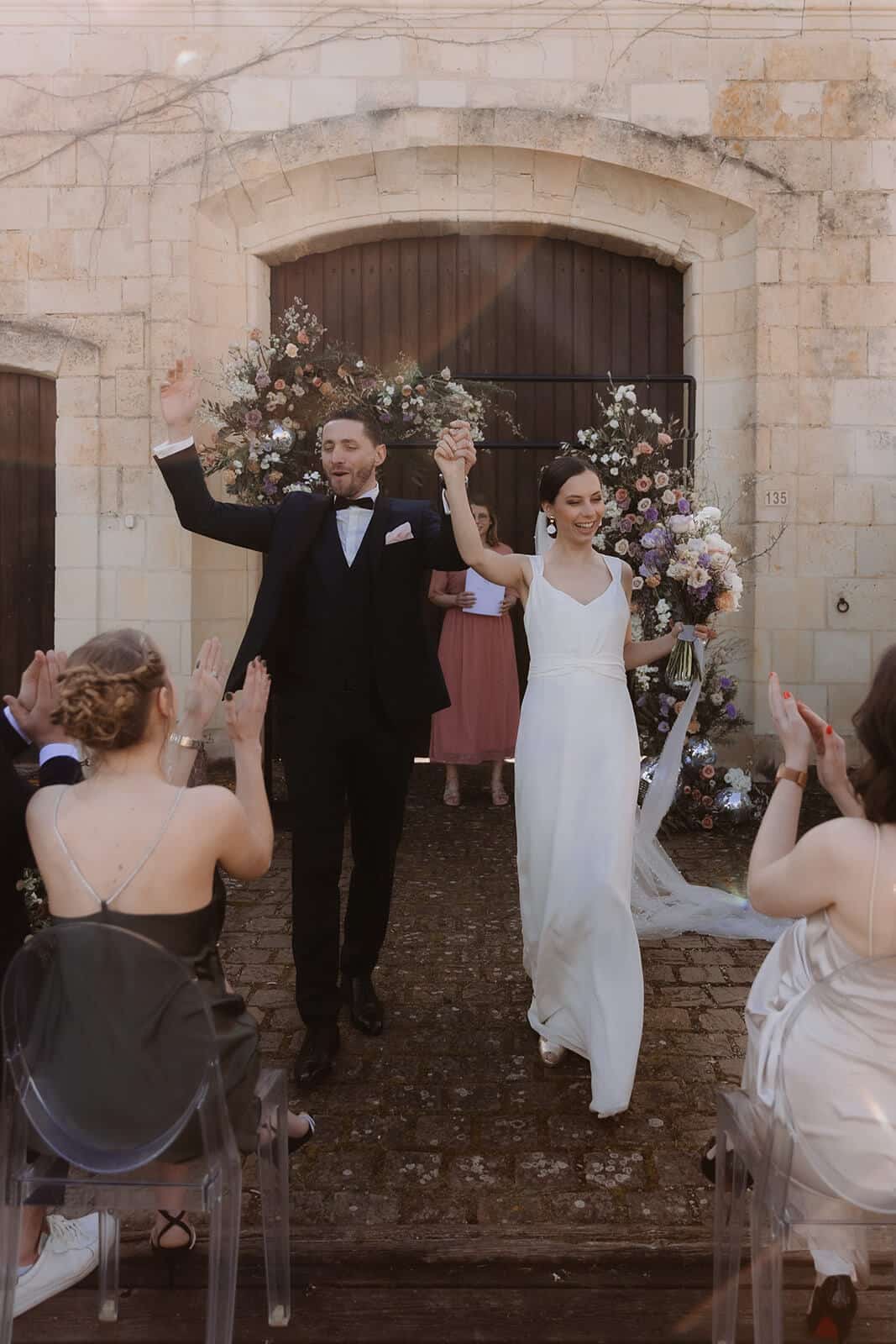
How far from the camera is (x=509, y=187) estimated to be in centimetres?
796

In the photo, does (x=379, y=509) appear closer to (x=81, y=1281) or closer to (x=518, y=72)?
(x=81, y=1281)

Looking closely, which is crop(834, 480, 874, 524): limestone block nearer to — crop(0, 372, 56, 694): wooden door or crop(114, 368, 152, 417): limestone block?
crop(114, 368, 152, 417): limestone block

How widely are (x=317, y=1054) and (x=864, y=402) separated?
238 inches

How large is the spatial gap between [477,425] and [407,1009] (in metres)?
3.99

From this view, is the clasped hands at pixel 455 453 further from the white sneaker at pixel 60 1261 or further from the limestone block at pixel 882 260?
the limestone block at pixel 882 260

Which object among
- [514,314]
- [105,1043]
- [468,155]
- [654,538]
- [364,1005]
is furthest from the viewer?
[514,314]

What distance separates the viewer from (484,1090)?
341cm

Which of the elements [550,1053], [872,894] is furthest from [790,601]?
[872,894]

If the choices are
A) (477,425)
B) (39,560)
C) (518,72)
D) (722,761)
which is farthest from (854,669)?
(39,560)

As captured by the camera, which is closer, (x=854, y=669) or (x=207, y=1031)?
(x=207, y=1031)

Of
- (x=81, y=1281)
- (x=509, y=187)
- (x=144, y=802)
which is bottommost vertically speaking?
(x=81, y=1281)

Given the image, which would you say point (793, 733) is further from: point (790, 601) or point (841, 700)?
point (841, 700)

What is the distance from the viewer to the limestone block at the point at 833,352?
7543 mm

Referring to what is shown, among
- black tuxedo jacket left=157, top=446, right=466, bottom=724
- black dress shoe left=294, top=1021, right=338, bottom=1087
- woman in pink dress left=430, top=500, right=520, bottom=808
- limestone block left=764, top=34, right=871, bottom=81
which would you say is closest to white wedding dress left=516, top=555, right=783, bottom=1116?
black tuxedo jacket left=157, top=446, right=466, bottom=724
